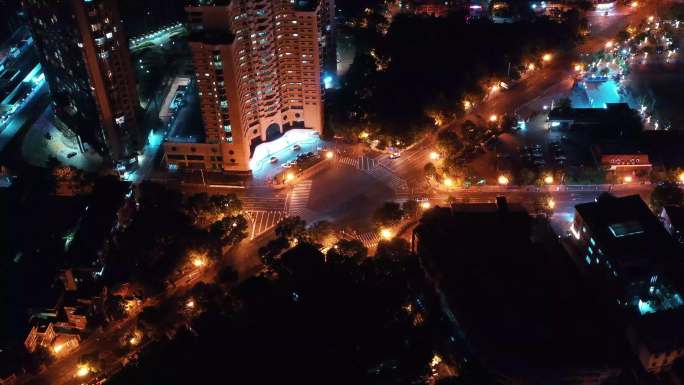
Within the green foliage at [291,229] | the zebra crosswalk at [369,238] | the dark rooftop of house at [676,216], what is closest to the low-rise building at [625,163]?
the dark rooftop of house at [676,216]

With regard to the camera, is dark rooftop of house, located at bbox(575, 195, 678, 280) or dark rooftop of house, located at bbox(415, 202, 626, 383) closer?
dark rooftop of house, located at bbox(415, 202, 626, 383)

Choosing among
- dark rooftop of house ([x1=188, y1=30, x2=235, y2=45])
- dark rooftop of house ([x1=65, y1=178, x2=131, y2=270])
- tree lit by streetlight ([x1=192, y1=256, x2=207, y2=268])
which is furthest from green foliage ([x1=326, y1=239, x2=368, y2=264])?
dark rooftop of house ([x1=188, y1=30, x2=235, y2=45])

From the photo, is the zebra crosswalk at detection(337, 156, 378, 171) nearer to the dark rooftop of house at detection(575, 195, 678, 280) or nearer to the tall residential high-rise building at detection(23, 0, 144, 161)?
the dark rooftop of house at detection(575, 195, 678, 280)

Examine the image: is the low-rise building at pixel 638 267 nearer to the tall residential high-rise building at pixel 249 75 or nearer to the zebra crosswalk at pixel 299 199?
the zebra crosswalk at pixel 299 199

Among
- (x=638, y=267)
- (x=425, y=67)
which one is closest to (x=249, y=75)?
(x=425, y=67)

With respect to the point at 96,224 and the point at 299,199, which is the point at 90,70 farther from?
the point at 299,199

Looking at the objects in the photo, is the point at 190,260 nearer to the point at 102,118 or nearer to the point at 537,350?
the point at 102,118
